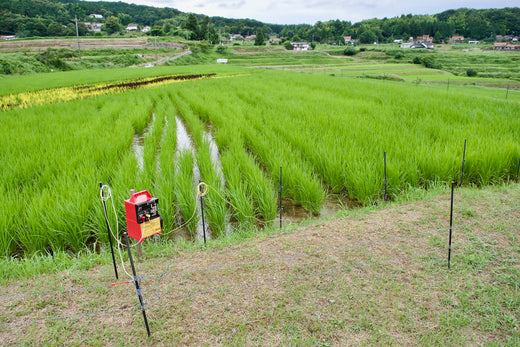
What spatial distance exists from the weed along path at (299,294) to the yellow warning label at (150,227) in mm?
283

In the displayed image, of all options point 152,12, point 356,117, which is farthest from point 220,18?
point 356,117

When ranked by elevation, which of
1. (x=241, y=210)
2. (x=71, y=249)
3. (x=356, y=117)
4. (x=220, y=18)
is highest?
(x=220, y=18)

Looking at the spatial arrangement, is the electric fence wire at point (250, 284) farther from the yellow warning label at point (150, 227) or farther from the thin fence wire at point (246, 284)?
the yellow warning label at point (150, 227)

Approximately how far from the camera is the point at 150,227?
2.12 metres

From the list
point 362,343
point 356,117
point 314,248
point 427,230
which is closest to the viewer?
point 362,343

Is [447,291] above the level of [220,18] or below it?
below

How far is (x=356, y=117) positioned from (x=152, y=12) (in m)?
136

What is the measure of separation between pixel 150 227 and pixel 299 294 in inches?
40.8

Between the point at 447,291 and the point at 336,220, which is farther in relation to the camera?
the point at 336,220

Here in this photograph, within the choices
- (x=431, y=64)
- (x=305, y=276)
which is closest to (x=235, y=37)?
(x=431, y=64)

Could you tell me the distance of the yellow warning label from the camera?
206 centimetres

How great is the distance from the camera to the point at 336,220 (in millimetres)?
3197

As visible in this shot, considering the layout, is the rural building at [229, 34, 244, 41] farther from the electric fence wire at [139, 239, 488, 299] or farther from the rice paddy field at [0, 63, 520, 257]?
the electric fence wire at [139, 239, 488, 299]

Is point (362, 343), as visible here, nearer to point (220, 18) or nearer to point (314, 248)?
point (314, 248)
